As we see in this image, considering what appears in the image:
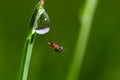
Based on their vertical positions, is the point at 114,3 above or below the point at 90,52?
above

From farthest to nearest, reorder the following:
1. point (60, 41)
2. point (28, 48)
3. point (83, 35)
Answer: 1. point (60, 41)
2. point (83, 35)
3. point (28, 48)

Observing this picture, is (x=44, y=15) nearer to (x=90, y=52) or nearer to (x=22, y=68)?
(x=22, y=68)

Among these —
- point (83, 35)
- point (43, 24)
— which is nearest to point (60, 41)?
point (83, 35)

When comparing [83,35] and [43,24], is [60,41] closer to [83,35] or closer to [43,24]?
[83,35]

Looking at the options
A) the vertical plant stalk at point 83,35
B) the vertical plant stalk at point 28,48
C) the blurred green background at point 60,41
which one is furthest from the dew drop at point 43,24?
the blurred green background at point 60,41

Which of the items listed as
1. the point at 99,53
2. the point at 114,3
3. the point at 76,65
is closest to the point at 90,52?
the point at 99,53

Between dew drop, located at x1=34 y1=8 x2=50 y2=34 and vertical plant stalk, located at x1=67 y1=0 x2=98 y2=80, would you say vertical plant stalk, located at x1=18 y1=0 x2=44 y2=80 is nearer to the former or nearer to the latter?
dew drop, located at x1=34 y1=8 x2=50 y2=34

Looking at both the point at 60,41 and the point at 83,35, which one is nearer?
the point at 83,35

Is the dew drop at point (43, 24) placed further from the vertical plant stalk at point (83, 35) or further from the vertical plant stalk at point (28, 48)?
the vertical plant stalk at point (83, 35)

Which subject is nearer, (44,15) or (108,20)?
(44,15)
